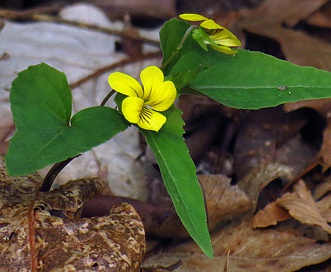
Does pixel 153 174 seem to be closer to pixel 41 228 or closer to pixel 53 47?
pixel 41 228

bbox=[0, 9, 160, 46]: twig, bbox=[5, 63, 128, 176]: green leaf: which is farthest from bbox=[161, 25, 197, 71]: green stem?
bbox=[0, 9, 160, 46]: twig

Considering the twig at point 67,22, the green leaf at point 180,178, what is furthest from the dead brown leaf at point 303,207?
the twig at point 67,22

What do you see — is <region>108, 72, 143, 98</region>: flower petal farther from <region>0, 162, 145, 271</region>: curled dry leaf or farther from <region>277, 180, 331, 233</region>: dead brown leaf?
<region>277, 180, 331, 233</region>: dead brown leaf

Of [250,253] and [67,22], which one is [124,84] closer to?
[250,253]

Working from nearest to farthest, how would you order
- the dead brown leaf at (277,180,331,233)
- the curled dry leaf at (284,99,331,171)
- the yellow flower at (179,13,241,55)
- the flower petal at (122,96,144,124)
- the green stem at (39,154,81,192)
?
1. the flower petal at (122,96,144,124)
2. the yellow flower at (179,13,241,55)
3. the green stem at (39,154,81,192)
4. the dead brown leaf at (277,180,331,233)
5. the curled dry leaf at (284,99,331,171)

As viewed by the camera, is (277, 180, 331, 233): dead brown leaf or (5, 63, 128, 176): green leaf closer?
(5, 63, 128, 176): green leaf
